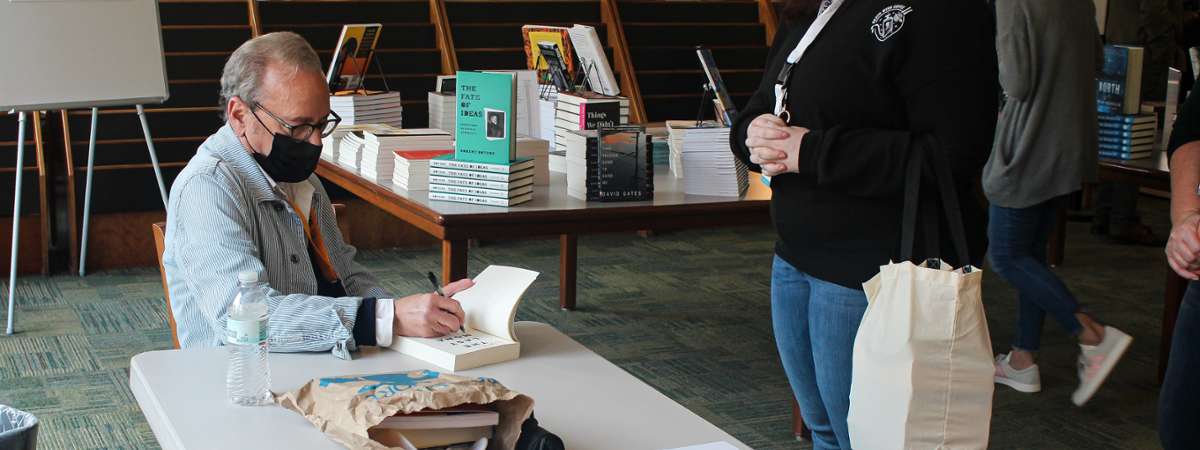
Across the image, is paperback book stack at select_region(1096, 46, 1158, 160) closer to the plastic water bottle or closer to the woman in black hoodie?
the woman in black hoodie

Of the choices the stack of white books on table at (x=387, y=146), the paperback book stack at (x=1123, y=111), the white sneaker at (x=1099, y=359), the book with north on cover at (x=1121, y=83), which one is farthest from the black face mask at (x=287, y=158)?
the book with north on cover at (x=1121, y=83)

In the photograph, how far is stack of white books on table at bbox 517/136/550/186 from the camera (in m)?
3.88

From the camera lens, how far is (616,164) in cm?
352

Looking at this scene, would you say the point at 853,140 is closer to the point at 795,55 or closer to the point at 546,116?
the point at 795,55

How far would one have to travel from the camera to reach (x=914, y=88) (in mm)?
1930

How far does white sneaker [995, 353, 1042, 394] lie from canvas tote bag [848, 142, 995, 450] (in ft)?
8.60

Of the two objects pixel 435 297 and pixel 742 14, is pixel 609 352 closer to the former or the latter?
pixel 435 297

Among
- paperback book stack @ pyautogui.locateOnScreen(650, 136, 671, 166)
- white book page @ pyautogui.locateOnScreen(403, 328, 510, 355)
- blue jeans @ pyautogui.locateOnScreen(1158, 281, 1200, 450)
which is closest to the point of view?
white book page @ pyautogui.locateOnScreen(403, 328, 510, 355)

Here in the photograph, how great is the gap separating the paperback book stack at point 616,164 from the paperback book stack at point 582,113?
55 centimetres

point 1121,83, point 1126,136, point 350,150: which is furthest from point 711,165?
point 1121,83

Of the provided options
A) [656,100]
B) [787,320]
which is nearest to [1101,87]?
[656,100]

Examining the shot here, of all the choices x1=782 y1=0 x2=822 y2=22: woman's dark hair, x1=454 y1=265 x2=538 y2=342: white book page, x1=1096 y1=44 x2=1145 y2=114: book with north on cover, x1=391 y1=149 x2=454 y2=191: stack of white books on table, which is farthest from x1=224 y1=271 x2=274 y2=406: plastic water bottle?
x1=1096 y1=44 x2=1145 y2=114: book with north on cover

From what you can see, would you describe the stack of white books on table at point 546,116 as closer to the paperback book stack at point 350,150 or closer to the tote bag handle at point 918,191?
the paperback book stack at point 350,150

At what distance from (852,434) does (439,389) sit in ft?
2.20
